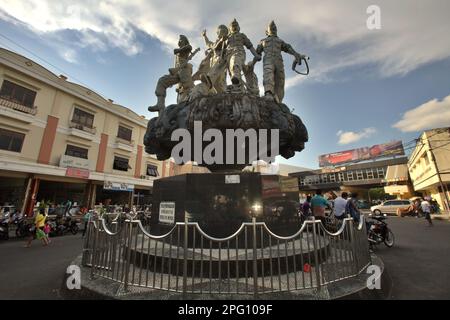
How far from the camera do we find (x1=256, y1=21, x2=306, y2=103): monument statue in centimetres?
601

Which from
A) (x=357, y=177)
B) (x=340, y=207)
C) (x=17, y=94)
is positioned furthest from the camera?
(x=357, y=177)

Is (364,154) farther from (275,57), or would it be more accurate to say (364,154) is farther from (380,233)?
(275,57)

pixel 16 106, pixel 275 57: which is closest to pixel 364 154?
pixel 275 57

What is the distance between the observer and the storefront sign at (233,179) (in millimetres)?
4254

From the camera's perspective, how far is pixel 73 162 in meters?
16.8

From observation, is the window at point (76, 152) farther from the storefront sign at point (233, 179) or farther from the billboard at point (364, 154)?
the billboard at point (364, 154)

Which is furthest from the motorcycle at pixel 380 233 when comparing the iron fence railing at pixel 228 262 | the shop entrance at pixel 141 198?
the shop entrance at pixel 141 198

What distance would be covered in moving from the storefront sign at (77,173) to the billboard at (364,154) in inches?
1771

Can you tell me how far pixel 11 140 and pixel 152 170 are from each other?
39.6 ft

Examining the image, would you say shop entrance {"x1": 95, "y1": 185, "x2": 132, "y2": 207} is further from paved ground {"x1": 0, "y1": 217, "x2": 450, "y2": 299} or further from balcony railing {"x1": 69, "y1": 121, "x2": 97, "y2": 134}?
paved ground {"x1": 0, "y1": 217, "x2": 450, "y2": 299}

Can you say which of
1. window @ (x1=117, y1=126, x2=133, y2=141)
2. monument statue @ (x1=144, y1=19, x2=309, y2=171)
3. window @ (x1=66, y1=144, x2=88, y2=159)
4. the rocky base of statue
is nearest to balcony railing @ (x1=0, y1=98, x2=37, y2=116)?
window @ (x1=66, y1=144, x2=88, y2=159)

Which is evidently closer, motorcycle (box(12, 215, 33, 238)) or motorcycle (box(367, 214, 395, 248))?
motorcycle (box(367, 214, 395, 248))
